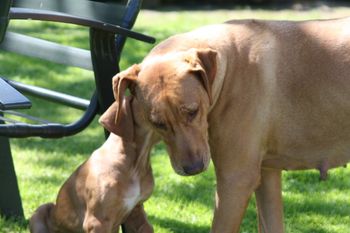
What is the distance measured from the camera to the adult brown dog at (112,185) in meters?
3.92

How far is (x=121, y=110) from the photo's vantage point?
381cm

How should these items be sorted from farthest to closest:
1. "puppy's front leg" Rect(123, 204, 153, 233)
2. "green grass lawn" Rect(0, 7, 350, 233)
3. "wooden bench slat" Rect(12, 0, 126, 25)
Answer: "green grass lawn" Rect(0, 7, 350, 233), "wooden bench slat" Rect(12, 0, 126, 25), "puppy's front leg" Rect(123, 204, 153, 233)

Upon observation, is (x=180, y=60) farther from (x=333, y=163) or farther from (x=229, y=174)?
(x=333, y=163)

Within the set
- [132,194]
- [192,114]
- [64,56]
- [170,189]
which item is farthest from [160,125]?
[170,189]

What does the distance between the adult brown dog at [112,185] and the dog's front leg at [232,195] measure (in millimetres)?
340

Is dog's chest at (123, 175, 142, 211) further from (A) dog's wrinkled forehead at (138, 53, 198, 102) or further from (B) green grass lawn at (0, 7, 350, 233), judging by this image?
(B) green grass lawn at (0, 7, 350, 233)

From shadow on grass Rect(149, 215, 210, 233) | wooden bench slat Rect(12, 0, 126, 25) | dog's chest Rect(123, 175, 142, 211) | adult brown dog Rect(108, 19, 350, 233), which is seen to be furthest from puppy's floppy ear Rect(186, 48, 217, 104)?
shadow on grass Rect(149, 215, 210, 233)

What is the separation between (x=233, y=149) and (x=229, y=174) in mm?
118

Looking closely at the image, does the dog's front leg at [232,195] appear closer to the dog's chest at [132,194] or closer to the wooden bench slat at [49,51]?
the dog's chest at [132,194]

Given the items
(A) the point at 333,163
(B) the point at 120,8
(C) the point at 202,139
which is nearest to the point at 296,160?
(A) the point at 333,163

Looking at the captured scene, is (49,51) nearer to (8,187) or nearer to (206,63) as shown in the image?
(8,187)

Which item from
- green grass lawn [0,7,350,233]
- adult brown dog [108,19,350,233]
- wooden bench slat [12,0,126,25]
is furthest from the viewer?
green grass lawn [0,7,350,233]

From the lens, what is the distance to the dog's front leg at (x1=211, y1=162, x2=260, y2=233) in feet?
12.8

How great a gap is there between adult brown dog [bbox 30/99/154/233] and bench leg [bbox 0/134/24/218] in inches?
29.4
